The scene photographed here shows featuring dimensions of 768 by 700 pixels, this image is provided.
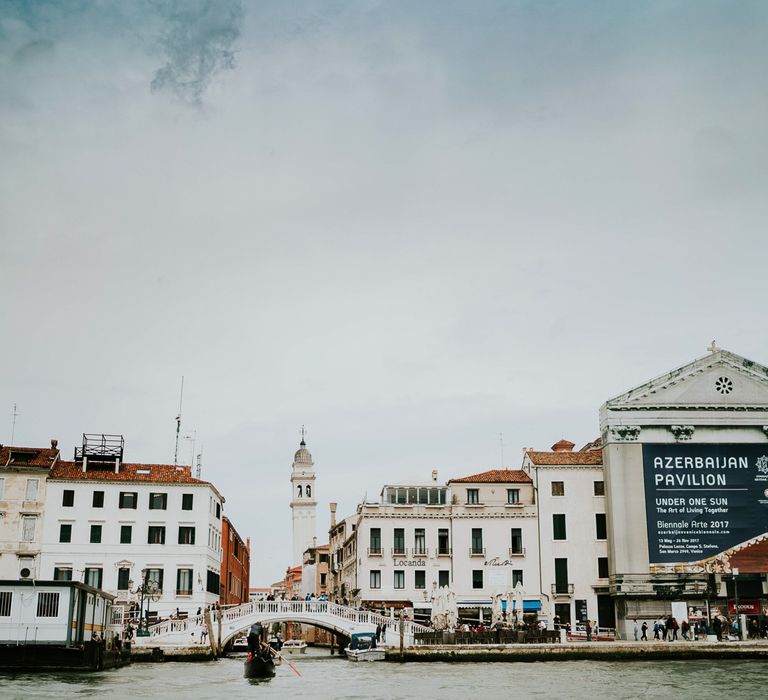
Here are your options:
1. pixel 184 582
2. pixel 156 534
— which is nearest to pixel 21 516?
pixel 156 534

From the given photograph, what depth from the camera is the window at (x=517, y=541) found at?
200 ft

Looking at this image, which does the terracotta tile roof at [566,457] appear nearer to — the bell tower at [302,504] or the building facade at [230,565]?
the building facade at [230,565]

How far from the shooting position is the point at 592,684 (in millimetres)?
35625

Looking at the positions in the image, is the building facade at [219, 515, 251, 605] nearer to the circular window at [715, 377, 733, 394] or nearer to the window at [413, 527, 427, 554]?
the window at [413, 527, 427, 554]

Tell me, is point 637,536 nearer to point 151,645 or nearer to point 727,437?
point 727,437

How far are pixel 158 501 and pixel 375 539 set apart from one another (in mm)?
13018

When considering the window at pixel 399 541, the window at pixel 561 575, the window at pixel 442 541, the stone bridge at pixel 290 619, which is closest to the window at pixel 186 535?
the stone bridge at pixel 290 619

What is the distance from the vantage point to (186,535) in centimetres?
5784

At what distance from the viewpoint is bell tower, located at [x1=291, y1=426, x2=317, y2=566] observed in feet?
393

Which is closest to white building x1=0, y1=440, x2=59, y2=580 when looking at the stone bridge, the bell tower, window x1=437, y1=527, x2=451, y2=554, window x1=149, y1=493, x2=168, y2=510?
window x1=149, y1=493, x2=168, y2=510

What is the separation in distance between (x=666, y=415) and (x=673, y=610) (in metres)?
11.4

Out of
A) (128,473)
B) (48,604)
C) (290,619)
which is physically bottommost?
(290,619)

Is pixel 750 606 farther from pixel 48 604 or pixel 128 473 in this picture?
pixel 48 604

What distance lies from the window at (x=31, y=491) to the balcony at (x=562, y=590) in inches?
1184
